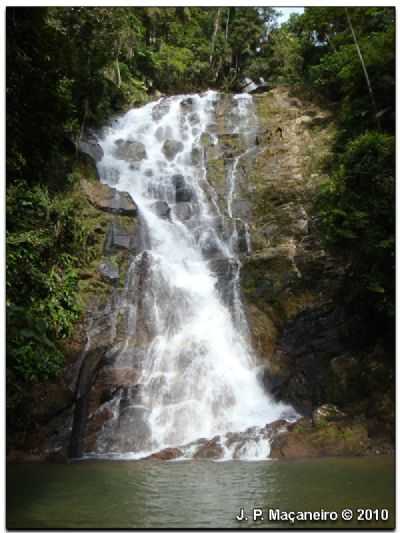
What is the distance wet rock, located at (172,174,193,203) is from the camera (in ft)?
58.1

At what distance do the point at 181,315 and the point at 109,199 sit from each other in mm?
5136

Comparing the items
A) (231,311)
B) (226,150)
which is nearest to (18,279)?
(231,311)

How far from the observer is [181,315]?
13125mm

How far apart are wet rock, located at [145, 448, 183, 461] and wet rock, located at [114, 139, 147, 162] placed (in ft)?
44.0

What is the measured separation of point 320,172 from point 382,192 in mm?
7007

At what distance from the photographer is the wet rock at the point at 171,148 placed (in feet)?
67.1

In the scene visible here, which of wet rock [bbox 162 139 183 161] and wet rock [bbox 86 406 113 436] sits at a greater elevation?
wet rock [bbox 162 139 183 161]

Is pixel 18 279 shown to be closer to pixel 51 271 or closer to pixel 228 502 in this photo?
pixel 228 502

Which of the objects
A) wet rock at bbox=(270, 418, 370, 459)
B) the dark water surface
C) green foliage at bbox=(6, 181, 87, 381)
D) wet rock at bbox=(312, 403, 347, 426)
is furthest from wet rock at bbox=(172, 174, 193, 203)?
the dark water surface

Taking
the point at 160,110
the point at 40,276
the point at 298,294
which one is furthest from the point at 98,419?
the point at 160,110

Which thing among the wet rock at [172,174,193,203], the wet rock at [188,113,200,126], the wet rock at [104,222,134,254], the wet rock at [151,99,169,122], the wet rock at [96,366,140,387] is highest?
the wet rock at [151,99,169,122]

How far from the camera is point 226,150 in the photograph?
67.5 feet

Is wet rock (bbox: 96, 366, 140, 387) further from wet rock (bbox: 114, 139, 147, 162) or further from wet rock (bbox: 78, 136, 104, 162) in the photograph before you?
wet rock (bbox: 114, 139, 147, 162)

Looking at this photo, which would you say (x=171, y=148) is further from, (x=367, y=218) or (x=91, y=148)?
(x=367, y=218)
